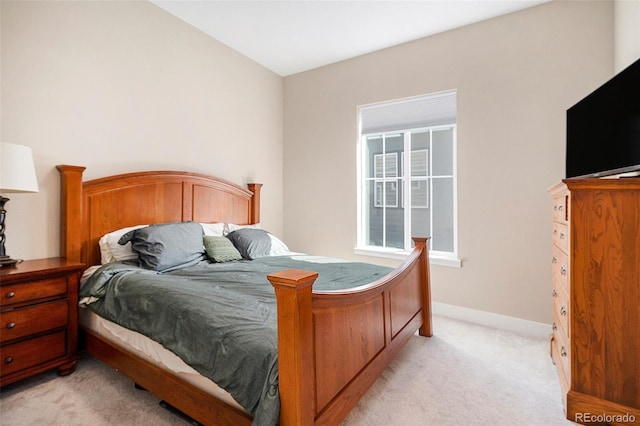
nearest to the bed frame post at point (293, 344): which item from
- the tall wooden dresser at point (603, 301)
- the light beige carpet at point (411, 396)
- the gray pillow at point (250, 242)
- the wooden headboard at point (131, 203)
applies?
the light beige carpet at point (411, 396)

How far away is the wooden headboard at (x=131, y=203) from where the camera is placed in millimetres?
2260

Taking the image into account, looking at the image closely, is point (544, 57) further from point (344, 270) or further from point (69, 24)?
point (69, 24)

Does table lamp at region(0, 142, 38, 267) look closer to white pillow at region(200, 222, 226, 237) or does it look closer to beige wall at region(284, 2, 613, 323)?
white pillow at region(200, 222, 226, 237)

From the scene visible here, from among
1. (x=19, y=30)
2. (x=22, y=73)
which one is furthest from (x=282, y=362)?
(x=19, y=30)

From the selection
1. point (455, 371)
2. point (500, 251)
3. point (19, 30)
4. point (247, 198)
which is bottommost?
point (455, 371)

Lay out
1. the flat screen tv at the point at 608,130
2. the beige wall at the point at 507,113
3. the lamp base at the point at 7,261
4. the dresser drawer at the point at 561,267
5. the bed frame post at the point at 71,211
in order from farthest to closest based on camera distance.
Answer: the beige wall at the point at 507,113 < the bed frame post at the point at 71,211 < the lamp base at the point at 7,261 < the dresser drawer at the point at 561,267 < the flat screen tv at the point at 608,130

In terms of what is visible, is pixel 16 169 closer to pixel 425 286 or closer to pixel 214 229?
pixel 214 229

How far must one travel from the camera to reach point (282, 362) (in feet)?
3.71

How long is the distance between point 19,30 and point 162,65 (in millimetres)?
998

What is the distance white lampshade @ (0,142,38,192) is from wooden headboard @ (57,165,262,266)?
1.11ft

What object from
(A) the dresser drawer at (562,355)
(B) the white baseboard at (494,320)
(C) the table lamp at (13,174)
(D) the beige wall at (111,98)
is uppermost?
(D) the beige wall at (111,98)

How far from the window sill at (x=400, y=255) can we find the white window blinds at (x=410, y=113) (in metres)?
1.38

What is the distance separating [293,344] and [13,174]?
1.95 metres

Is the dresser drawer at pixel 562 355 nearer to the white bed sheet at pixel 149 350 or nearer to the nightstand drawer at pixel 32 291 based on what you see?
the white bed sheet at pixel 149 350
